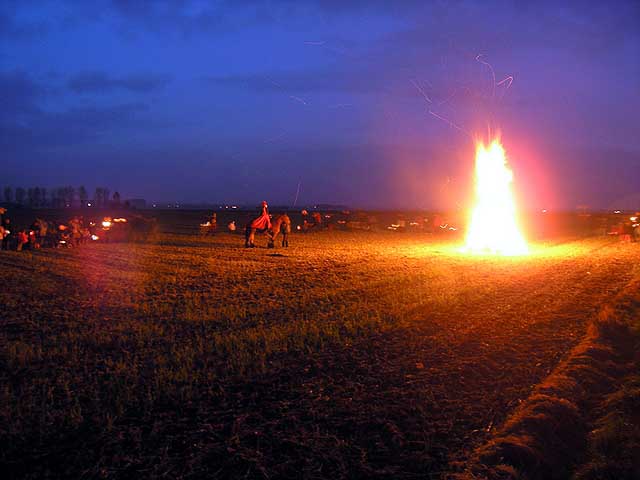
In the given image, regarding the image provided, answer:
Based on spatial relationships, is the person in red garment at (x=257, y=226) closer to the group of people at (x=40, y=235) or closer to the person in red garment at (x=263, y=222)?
the person in red garment at (x=263, y=222)

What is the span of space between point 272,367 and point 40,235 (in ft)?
65.0

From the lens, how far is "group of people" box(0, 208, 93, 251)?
21438 millimetres

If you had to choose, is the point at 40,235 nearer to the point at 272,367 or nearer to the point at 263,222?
the point at 263,222

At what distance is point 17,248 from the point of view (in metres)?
21.3

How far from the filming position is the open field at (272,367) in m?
4.95

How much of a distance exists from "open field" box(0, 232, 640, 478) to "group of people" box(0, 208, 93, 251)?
262 inches

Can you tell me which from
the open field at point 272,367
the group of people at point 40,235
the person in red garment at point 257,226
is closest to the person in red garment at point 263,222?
the person in red garment at point 257,226

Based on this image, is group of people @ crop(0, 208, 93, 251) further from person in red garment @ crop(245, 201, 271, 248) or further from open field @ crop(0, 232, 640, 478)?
person in red garment @ crop(245, 201, 271, 248)

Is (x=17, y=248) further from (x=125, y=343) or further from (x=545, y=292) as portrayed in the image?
(x=545, y=292)

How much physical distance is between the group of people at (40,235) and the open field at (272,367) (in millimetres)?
6643

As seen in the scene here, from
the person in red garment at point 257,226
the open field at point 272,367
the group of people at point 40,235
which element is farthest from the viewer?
the person in red garment at point 257,226

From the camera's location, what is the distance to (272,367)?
7.50 meters

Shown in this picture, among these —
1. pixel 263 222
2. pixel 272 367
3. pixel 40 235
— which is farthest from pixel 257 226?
pixel 272 367

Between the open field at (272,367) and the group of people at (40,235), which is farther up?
the group of people at (40,235)
